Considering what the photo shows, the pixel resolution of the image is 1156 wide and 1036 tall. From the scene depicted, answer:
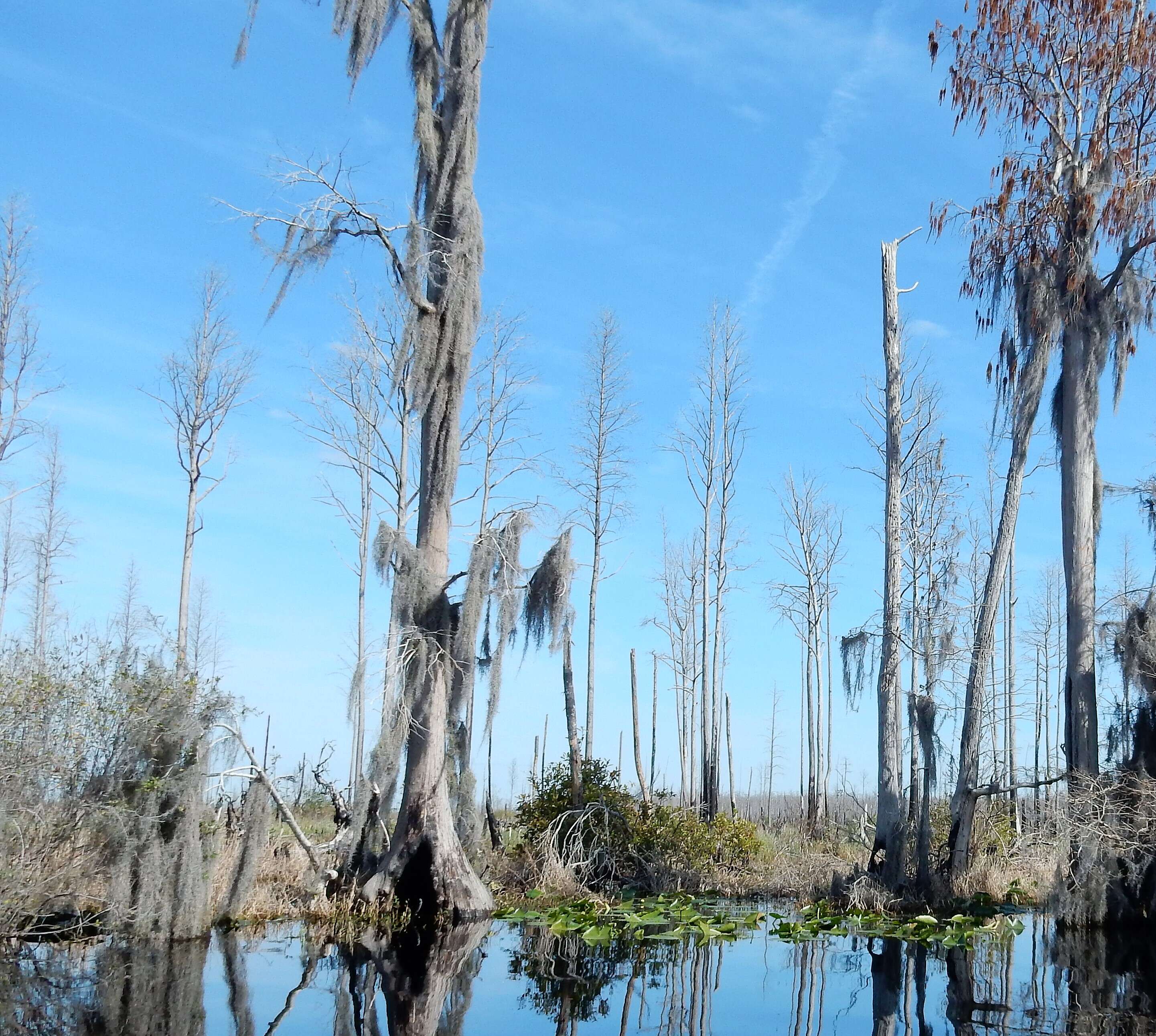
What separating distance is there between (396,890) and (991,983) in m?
6.86

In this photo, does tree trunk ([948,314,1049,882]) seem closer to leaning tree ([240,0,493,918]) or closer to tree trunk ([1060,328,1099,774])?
tree trunk ([1060,328,1099,774])

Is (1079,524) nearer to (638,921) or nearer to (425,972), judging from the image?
(638,921)

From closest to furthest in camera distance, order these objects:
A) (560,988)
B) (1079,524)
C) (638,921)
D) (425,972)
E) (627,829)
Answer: (560,988), (425,972), (638,921), (1079,524), (627,829)

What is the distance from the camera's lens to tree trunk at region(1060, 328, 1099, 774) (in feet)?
50.3

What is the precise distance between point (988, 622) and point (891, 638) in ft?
4.80

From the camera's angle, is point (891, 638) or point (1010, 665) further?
point (1010, 665)

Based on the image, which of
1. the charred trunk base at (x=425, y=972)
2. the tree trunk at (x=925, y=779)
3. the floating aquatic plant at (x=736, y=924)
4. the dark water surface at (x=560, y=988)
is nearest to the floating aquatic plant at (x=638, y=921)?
the floating aquatic plant at (x=736, y=924)

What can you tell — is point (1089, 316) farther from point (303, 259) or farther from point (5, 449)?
point (5, 449)

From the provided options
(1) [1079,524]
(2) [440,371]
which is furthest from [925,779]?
(2) [440,371]

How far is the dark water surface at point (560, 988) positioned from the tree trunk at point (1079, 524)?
138 inches

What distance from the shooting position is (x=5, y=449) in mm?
19078

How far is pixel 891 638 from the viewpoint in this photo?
16.7 meters

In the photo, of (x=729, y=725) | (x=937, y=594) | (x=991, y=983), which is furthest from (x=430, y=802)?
(x=729, y=725)

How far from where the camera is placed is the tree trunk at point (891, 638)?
51.1ft
